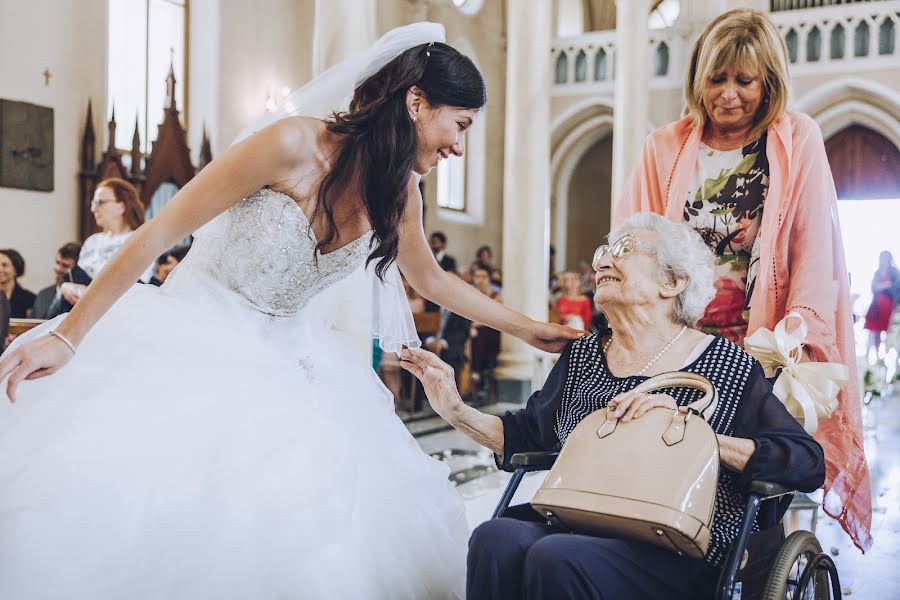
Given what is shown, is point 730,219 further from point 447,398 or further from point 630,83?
point 630,83

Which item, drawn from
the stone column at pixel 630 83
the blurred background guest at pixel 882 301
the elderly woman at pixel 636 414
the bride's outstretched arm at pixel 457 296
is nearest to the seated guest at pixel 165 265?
the bride's outstretched arm at pixel 457 296

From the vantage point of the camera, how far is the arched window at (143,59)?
373 inches

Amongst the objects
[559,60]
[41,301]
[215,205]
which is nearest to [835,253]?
[215,205]

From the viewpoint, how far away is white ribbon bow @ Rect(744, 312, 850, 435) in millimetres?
2189

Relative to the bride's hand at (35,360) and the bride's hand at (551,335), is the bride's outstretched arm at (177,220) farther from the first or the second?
the bride's hand at (551,335)

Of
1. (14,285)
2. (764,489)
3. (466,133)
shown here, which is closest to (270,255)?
(764,489)

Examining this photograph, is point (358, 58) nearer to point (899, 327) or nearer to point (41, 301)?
point (41, 301)

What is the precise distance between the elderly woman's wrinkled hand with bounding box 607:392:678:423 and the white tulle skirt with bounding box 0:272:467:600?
0.59 metres

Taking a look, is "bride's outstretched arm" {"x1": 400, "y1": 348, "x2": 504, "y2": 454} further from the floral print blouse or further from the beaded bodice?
the floral print blouse

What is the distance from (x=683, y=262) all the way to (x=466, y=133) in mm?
9604

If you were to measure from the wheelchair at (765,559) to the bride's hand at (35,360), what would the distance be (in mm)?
1024

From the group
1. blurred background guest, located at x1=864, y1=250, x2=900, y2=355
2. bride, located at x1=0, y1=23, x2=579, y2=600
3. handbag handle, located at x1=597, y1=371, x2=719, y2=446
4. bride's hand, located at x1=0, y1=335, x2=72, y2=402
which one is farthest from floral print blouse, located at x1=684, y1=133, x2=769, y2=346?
blurred background guest, located at x1=864, y1=250, x2=900, y2=355

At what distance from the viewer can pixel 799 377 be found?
7.32 feet

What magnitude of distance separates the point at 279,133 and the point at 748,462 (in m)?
1.23
